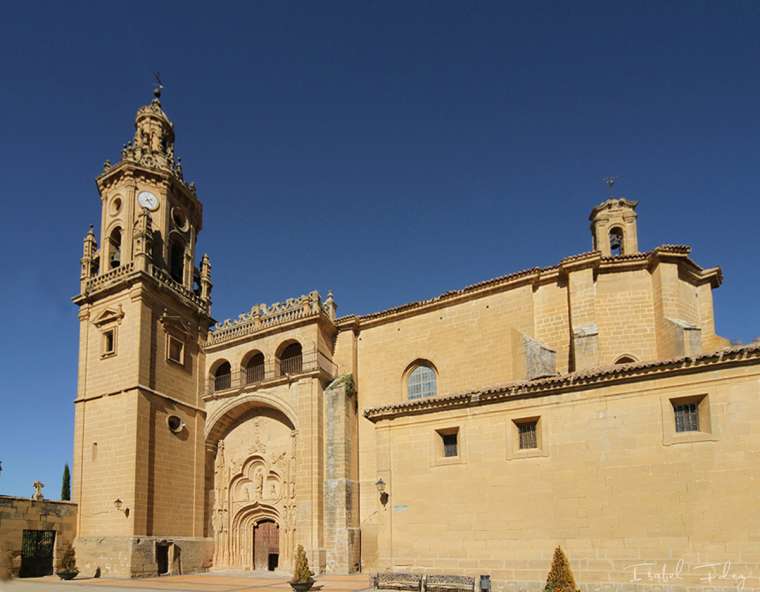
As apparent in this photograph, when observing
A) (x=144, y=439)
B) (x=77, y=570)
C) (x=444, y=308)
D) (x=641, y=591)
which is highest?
(x=444, y=308)

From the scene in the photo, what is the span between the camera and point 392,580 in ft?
47.0

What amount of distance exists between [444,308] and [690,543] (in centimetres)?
1307

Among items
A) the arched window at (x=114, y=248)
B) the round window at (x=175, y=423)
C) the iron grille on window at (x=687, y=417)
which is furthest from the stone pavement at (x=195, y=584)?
the arched window at (x=114, y=248)

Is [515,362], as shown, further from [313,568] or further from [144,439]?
[144,439]

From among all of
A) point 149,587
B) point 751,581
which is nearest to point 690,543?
point 751,581

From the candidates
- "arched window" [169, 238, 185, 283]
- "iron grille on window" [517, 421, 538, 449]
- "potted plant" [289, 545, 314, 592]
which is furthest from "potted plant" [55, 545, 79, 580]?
"iron grille on window" [517, 421, 538, 449]

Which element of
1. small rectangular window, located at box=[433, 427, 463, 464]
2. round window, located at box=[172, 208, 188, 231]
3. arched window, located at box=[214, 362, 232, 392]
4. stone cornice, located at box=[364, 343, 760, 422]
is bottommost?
small rectangular window, located at box=[433, 427, 463, 464]

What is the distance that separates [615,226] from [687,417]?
40.2 feet

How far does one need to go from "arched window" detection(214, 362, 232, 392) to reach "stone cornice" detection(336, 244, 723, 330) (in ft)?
25.7

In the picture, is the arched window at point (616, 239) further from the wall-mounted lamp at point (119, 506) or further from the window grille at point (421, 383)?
the wall-mounted lamp at point (119, 506)

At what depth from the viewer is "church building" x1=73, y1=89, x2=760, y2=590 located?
12102 millimetres

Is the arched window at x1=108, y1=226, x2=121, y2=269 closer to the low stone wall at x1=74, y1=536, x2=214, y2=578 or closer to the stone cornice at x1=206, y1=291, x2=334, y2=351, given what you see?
the stone cornice at x1=206, y1=291, x2=334, y2=351

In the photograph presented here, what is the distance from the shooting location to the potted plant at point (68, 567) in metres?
21.1

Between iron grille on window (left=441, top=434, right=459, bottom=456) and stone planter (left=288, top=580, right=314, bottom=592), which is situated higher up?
iron grille on window (left=441, top=434, right=459, bottom=456)
